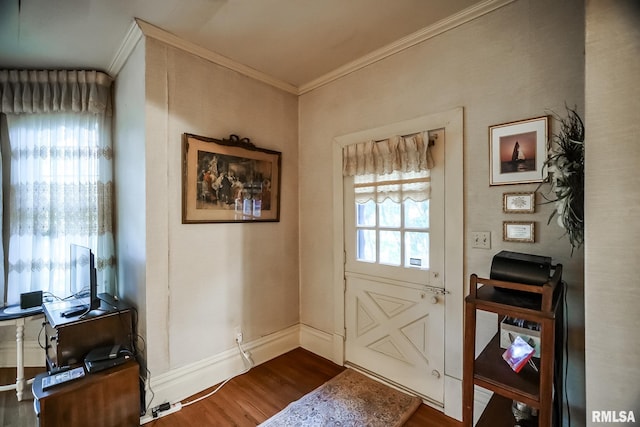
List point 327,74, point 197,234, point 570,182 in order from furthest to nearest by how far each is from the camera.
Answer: point 327,74 < point 197,234 < point 570,182

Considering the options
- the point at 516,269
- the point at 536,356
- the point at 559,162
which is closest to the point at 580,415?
the point at 536,356

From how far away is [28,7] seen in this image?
1656mm

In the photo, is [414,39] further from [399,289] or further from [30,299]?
[30,299]

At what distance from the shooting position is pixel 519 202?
5.09ft

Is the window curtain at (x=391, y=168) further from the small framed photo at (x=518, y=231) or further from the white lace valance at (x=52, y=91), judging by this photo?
the white lace valance at (x=52, y=91)

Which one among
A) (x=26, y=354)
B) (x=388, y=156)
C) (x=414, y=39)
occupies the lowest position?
(x=26, y=354)

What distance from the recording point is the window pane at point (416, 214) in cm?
198

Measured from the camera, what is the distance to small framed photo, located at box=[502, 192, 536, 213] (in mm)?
1512

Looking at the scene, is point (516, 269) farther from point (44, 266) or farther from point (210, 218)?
point (44, 266)

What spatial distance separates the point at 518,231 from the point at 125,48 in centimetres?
305

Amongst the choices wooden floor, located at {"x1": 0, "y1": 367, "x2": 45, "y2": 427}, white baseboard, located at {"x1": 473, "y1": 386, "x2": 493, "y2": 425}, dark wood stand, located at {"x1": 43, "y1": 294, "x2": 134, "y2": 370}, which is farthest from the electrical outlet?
wooden floor, located at {"x1": 0, "y1": 367, "x2": 45, "y2": 427}

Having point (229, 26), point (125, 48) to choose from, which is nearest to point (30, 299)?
point (125, 48)

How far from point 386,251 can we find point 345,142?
103cm

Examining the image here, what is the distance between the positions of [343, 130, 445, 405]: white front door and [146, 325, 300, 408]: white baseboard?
710 mm
